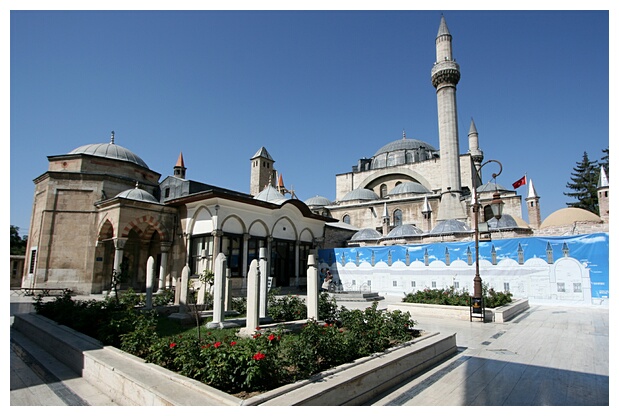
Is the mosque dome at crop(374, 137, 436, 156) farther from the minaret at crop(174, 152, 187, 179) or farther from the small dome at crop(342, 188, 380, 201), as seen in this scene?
the minaret at crop(174, 152, 187, 179)

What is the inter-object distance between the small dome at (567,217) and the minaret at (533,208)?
729mm

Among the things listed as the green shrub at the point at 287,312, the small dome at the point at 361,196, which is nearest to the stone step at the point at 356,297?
the green shrub at the point at 287,312

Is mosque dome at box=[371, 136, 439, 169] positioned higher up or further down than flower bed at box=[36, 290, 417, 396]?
higher up

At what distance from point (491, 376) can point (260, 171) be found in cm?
3662

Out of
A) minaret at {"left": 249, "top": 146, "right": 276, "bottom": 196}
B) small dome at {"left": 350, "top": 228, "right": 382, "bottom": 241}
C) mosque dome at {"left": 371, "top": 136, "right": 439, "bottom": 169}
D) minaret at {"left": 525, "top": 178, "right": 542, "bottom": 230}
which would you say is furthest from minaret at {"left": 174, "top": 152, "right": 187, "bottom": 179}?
minaret at {"left": 525, "top": 178, "right": 542, "bottom": 230}

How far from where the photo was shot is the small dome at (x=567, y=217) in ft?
92.6

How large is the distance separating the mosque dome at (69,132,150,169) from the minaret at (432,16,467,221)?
79.8 feet

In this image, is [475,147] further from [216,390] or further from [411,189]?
[216,390]

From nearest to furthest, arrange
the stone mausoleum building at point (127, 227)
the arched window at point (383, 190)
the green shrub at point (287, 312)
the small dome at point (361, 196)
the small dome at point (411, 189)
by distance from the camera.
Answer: the green shrub at point (287, 312) → the stone mausoleum building at point (127, 227) → the small dome at point (411, 189) → the small dome at point (361, 196) → the arched window at point (383, 190)

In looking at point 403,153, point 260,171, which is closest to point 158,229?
point 260,171

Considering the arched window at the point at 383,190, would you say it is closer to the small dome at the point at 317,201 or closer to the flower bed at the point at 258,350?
the small dome at the point at 317,201

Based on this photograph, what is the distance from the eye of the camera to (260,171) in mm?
40156

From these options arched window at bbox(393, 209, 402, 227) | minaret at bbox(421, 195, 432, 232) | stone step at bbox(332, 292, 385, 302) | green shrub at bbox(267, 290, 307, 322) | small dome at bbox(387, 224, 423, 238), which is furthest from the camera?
arched window at bbox(393, 209, 402, 227)

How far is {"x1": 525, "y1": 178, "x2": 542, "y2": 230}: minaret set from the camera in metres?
30.2
